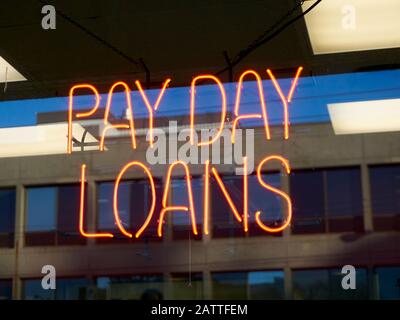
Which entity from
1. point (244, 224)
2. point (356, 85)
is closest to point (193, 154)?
point (244, 224)

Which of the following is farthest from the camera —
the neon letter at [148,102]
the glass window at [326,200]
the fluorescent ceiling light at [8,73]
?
the fluorescent ceiling light at [8,73]

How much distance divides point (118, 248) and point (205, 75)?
0.87 m

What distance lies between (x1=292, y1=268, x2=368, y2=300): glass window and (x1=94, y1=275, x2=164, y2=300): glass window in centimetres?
58

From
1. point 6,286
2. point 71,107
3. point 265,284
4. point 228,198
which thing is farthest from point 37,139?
point 265,284

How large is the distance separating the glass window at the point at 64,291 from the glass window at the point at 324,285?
0.92 meters

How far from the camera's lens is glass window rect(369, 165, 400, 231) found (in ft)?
9.80

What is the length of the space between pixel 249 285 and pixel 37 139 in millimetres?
1215

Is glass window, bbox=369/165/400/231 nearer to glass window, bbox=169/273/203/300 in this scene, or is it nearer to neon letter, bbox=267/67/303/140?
neon letter, bbox=267/67/303/140

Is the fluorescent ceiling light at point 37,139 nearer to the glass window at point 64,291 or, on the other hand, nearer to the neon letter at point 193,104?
the neon letter at point 193,104

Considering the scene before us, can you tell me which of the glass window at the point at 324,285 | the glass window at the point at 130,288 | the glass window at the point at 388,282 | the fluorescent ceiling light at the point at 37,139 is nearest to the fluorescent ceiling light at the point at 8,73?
the fluorescent ceiling light at the point at 37,139

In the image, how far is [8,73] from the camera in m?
3.59

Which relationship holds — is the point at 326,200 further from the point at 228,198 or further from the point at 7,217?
the point at 7,217

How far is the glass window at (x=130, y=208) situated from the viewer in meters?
3.12

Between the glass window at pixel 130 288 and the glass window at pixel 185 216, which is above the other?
the glass window at pixel 185 216
